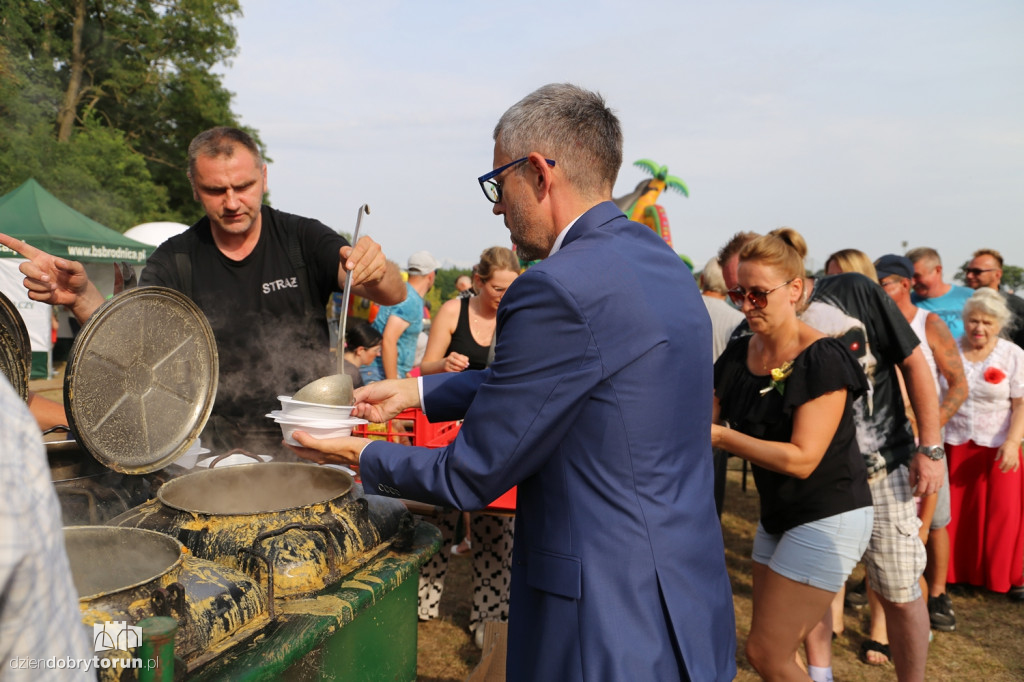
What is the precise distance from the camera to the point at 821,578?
2.71 meters

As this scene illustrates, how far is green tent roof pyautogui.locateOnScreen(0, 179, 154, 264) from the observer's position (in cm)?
1234

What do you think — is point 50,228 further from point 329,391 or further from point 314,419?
point 314,419

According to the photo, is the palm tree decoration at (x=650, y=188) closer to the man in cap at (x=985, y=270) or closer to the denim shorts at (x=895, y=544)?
the man in cap at (x=985, y=270)

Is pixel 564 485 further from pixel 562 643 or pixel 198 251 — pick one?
pixel 198 251

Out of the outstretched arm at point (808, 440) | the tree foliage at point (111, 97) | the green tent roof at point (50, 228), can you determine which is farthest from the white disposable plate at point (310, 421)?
the tree foliage at point (111, 97)

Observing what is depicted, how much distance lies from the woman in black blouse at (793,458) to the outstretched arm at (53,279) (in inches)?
101

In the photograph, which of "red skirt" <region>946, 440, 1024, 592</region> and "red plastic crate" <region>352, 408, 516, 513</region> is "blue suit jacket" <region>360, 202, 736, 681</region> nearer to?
"red plastic crate" <region>352, 408, 516, 513</region>

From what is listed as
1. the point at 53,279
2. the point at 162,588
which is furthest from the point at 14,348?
the point at 162,588

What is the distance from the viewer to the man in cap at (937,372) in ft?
15.1

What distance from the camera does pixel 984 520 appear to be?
5.33 meters

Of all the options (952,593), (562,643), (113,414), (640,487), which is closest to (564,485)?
(640,487)

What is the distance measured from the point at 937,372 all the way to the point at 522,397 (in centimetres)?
428

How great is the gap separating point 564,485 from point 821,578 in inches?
62.2

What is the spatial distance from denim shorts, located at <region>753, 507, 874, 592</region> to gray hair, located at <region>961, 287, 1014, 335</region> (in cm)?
310
